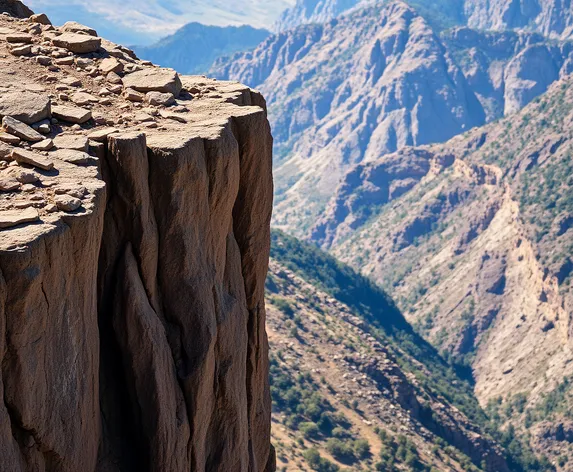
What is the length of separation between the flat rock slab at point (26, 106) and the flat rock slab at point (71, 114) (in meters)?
0.27

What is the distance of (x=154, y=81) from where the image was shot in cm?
2698

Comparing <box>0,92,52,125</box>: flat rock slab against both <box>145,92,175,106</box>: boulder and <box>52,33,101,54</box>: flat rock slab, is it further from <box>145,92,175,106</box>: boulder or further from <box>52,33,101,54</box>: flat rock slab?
<box>52,33,101,54</box>: flat rock slab

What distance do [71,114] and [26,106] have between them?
107 cm

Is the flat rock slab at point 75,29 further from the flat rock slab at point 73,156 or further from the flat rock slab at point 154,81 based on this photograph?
the flat rock slab at point 73,156

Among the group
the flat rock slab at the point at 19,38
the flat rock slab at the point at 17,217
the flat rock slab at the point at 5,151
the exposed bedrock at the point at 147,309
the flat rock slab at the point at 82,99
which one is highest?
the flat rock slab at the point at 19,38

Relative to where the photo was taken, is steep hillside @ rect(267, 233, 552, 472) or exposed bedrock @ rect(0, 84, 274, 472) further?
steep hillside @ rect(267, 233, 552, 472)

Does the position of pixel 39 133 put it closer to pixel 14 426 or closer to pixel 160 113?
pixel 160 113

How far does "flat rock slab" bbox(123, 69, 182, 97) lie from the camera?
1049 inches

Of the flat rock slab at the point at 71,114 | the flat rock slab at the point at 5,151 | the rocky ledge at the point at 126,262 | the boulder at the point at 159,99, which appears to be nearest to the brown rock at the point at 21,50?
the rocky ledge at the point at 126,262

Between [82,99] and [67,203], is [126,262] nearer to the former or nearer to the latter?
[67,203]

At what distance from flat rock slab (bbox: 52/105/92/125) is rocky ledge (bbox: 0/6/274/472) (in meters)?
0.04

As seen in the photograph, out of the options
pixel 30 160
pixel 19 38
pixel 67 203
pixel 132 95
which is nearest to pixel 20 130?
pixel 30 160

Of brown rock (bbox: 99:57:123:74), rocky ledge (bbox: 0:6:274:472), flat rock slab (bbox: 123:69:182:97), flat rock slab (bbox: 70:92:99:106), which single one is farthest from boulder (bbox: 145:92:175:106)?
flat rock slab (bbox: 70:92:99:106)

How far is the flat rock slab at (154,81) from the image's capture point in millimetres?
26641
